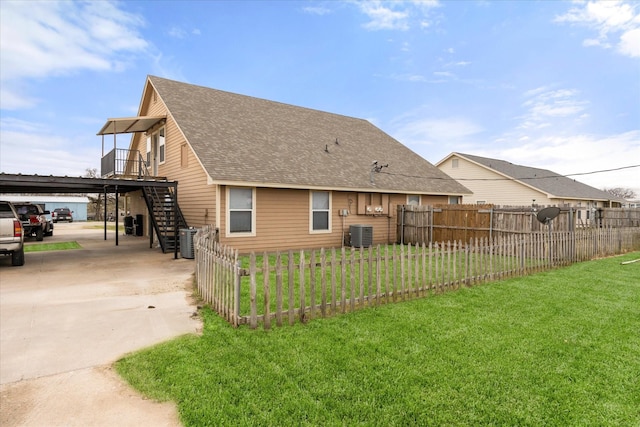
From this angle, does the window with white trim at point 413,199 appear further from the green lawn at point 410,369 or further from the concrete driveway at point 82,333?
the green lawn at point 410,369

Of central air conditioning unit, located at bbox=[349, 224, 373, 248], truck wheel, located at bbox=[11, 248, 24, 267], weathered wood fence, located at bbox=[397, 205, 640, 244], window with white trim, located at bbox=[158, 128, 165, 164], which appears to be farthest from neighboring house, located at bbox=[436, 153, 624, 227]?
truck wheel, located at bbox=[11, 248, 24, 267]

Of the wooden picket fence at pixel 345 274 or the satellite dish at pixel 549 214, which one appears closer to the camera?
the wooden picket fence at pixel 345 274

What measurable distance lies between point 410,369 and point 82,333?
444 cm

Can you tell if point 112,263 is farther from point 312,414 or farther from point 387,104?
point 387,104

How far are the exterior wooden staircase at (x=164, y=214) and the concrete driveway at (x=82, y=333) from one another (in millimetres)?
2721

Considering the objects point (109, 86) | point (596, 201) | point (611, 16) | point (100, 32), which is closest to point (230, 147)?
point (100, 32)

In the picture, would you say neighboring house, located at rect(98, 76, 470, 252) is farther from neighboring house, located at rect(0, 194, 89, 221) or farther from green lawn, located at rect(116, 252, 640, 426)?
neighboring house, located at rect(0, 194, 89, 221)

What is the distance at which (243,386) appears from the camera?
10.7 ft

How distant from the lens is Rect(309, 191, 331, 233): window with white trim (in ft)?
46.8

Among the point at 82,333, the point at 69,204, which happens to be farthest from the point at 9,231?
the point at 69,204

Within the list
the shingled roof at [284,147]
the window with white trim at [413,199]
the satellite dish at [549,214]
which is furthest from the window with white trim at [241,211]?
the satellite dish at [549,214]

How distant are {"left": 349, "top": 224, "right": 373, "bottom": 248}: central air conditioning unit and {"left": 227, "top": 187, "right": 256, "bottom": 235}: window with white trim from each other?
14.5 feet

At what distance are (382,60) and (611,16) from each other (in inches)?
498

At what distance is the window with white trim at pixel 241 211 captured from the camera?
1216cm
